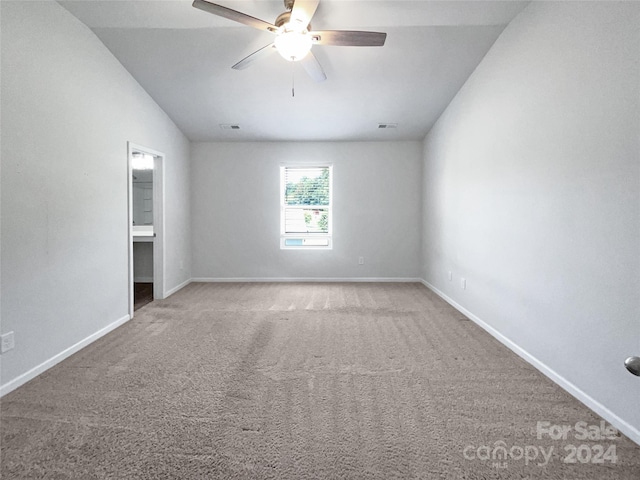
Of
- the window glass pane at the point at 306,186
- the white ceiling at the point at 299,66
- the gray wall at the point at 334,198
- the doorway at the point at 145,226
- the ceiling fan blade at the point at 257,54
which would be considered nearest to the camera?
the ceiling fan blade at the point at 257,54

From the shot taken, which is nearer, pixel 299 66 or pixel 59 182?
pixel 59 182

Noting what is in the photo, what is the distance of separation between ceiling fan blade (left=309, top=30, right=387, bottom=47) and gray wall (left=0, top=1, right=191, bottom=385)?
2.00 m

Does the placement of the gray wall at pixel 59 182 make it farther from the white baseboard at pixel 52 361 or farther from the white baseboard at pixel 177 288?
the white baseboard at pixel 177 288

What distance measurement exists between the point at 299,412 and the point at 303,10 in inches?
98.8

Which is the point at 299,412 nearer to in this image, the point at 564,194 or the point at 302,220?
the point at 564,194

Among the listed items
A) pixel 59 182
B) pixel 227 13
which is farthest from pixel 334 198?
pixel 59 182

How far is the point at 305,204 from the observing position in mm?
5805

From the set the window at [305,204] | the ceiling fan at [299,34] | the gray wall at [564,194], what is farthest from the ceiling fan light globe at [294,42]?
the window at [305,204]

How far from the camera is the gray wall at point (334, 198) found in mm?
5648

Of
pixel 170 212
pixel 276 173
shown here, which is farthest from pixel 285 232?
pixel 170 212

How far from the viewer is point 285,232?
228 inches

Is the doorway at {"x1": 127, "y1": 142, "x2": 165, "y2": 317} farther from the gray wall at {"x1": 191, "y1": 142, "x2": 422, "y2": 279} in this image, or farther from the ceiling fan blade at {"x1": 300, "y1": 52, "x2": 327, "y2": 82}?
the ceiling fan blade at {"x1": 300, "y1": 52, "x2": 327, "y2": 82}

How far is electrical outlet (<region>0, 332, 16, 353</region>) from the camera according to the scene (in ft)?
7.00

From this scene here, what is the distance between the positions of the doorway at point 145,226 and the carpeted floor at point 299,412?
4.32ft
